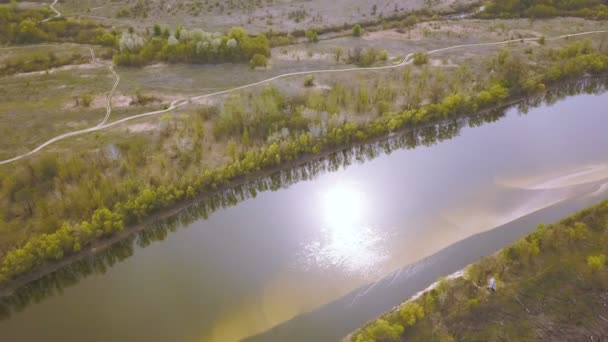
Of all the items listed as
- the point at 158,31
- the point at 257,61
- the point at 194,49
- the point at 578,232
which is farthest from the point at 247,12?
the point at 578,232

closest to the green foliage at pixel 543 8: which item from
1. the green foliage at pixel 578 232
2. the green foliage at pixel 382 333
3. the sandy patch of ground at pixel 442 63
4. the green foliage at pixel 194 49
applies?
the sandy patch of ground at pixel 442 63

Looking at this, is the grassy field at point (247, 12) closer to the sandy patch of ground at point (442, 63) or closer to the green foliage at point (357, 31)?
the green foliage at point (357, 31)

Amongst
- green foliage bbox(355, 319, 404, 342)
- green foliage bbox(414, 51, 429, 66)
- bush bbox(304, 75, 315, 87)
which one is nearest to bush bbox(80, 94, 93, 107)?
bush bbox(304, 75, 315, 87)

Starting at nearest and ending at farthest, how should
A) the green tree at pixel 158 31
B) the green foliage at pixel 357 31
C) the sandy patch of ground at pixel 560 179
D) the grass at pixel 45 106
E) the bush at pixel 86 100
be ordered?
the sandy patch of ground at pixel 560 179 → the grass at pixel 45 106 → the bush at pixel 86 100 → the green tree at pixel 158 31 → the green foliage at pixel 357 31

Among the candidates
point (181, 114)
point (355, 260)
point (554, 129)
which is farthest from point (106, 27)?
point (554, 129)

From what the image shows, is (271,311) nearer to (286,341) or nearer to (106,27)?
(286,341)

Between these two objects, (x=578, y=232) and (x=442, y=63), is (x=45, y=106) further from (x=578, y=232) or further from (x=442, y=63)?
(x=578, y=232)
